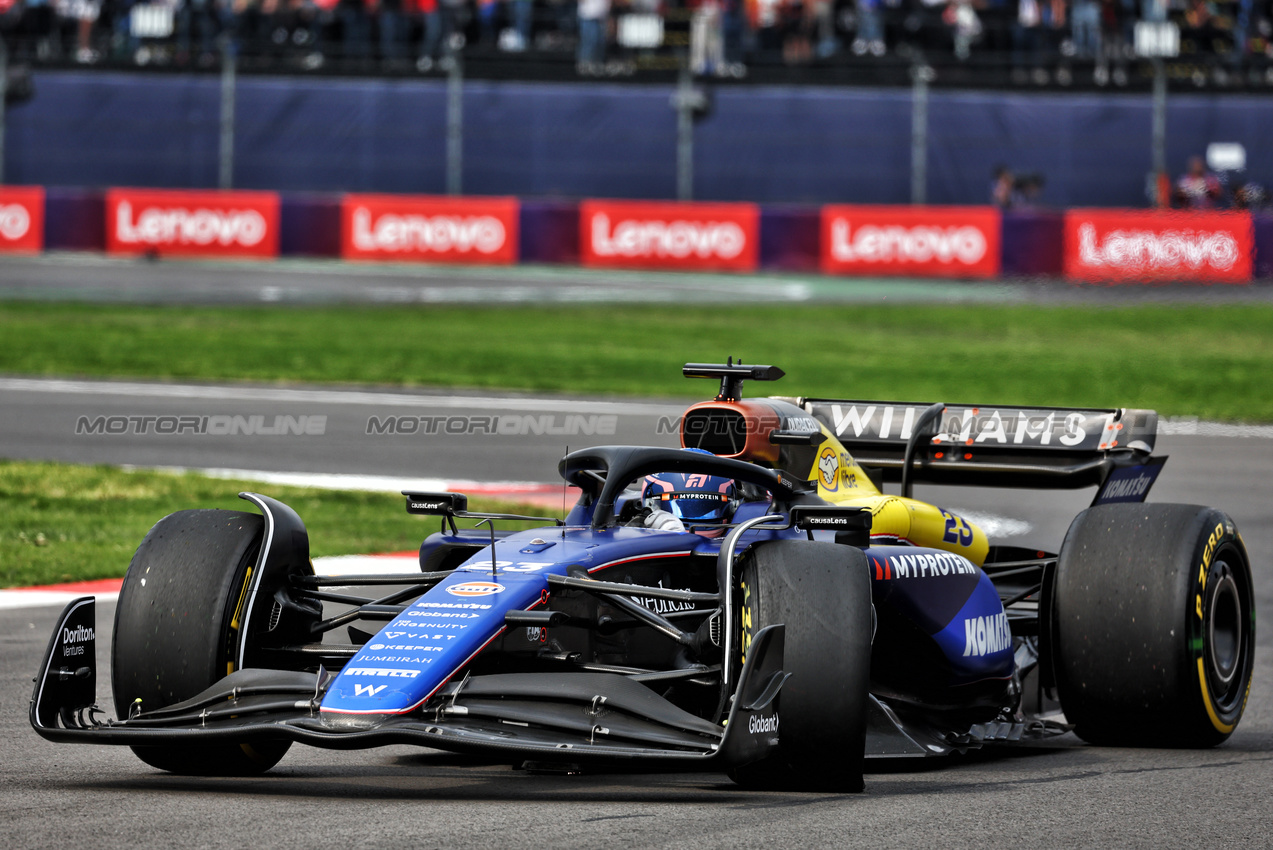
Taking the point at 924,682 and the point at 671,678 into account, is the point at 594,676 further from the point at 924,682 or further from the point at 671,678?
the point at 924,682

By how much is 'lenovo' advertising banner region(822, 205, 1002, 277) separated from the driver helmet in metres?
26.1

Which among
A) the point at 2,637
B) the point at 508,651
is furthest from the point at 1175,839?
the point at 2,637

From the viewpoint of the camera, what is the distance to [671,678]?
5500mm

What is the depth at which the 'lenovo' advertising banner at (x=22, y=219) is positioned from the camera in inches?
1309

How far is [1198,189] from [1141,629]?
85.7 feet

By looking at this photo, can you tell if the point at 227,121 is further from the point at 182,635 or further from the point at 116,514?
the point at 182,635

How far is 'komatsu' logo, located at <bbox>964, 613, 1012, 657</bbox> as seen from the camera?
671 centimetres

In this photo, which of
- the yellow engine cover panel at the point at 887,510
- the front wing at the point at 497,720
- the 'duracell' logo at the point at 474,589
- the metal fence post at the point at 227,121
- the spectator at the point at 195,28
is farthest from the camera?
the spectator at the point at 195,28

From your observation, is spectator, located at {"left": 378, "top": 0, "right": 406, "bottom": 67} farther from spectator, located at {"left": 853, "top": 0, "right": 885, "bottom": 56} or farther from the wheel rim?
the wheel rim

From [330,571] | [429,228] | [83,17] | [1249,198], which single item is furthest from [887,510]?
[83,17]

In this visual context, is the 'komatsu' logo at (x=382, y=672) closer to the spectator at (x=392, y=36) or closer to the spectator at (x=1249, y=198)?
the spectator at (x=1249, y=198)

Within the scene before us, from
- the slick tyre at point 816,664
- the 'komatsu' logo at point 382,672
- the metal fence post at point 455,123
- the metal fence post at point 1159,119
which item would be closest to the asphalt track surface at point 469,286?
the metal fence post at point 455,123

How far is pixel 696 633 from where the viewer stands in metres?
5.74

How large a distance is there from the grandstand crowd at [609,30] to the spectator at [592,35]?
3 centimetres
